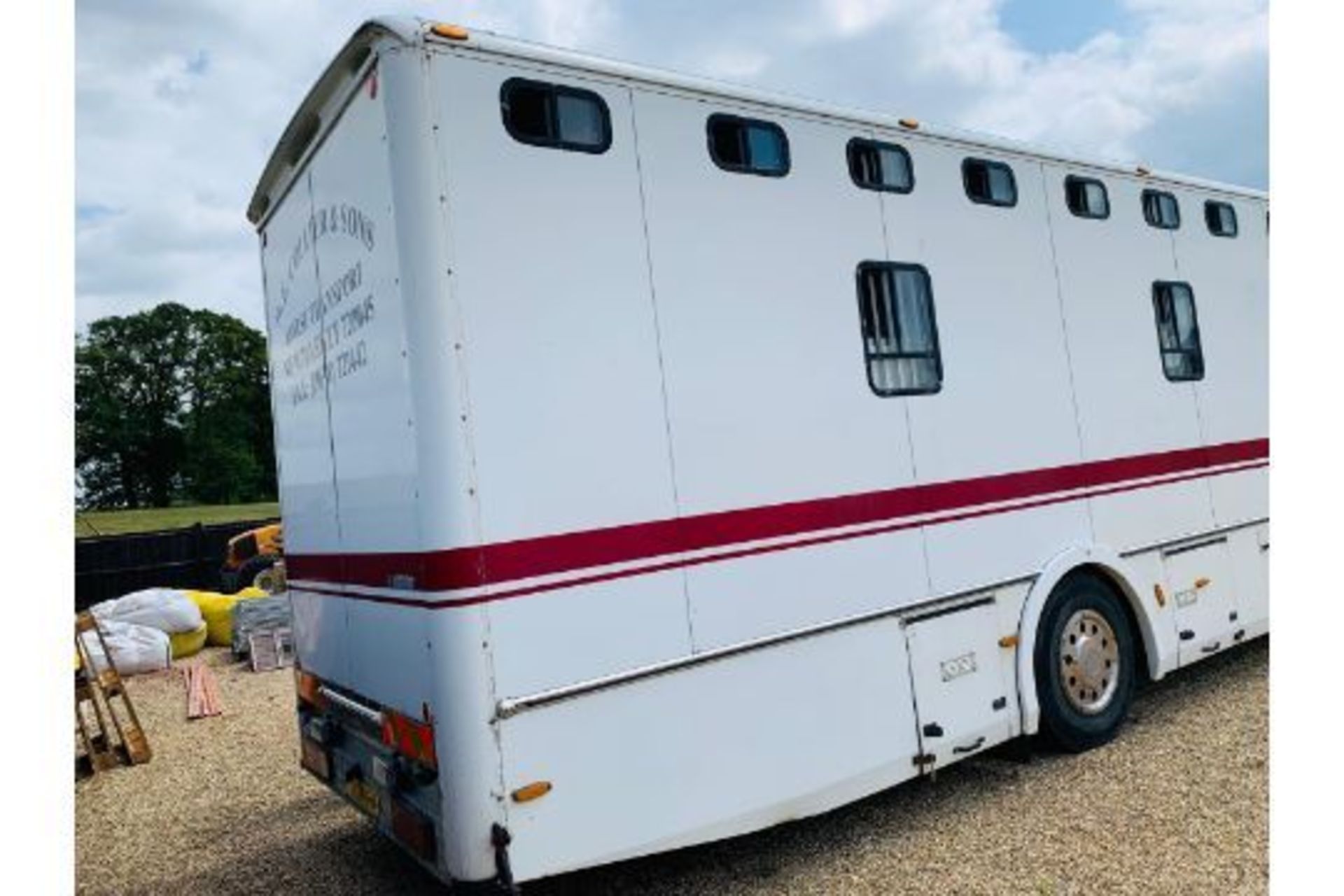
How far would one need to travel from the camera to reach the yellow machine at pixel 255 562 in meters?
16.9

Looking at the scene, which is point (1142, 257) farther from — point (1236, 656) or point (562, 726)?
point (562, 726)

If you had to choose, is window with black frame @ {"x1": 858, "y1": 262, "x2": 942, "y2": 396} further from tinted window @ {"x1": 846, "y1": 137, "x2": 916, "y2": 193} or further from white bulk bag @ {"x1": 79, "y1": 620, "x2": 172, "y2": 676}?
white bulk bag @ {"x1": 79, "y1": 620, "x2": 172, "y2": 676}

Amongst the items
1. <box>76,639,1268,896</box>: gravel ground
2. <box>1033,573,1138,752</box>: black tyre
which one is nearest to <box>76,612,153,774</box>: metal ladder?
<box>76,639,1268,896</box>: gravel ground

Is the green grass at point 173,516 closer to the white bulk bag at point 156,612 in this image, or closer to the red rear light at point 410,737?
the white bulk bag at point 156,612

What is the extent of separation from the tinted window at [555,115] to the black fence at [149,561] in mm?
18118

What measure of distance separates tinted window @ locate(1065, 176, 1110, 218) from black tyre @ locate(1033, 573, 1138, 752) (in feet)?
7.10

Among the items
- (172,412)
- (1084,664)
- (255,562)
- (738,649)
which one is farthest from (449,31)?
(172,412)

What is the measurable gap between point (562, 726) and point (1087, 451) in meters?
3.64

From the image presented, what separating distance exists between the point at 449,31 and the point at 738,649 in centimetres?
261

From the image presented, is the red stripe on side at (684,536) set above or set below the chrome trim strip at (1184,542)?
above

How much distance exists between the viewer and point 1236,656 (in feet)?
24.6

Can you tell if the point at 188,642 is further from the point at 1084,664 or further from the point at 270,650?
the point at 1084,664

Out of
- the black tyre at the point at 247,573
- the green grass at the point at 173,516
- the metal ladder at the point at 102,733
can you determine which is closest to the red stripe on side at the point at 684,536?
the metal ladder at the point at 102,733

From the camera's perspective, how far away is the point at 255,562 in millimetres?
Result: 17906
